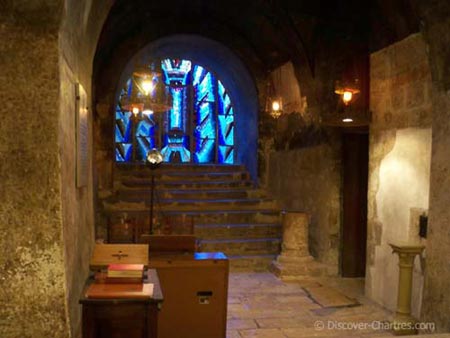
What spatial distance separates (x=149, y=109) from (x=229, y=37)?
124 inches

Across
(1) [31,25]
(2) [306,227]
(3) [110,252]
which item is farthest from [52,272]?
(2) [306,227]

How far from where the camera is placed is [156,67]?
34.3 ft

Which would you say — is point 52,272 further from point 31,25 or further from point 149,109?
point 149,109

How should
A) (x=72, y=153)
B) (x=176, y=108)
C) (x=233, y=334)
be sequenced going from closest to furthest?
(x=72, y=153), (x=233, y=334), (x=176, y=108)

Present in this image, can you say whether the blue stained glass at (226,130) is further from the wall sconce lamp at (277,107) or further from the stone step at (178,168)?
the wall sconce lamp at (277,107)

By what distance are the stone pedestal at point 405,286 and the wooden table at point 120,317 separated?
Result: 2.63m

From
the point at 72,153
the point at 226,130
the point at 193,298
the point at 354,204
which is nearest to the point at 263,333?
the point at 193,298

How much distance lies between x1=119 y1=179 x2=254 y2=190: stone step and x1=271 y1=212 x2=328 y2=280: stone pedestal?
2.39 m

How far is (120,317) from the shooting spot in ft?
7.38

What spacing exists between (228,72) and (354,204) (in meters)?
4.30

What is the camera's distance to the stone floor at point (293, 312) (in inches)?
163

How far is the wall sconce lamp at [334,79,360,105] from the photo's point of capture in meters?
5.62

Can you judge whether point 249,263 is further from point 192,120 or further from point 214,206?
point 192,120

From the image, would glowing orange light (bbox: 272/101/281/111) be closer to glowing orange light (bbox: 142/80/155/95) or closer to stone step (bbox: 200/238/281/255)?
stone step (bbox: 200/238/281/255)
